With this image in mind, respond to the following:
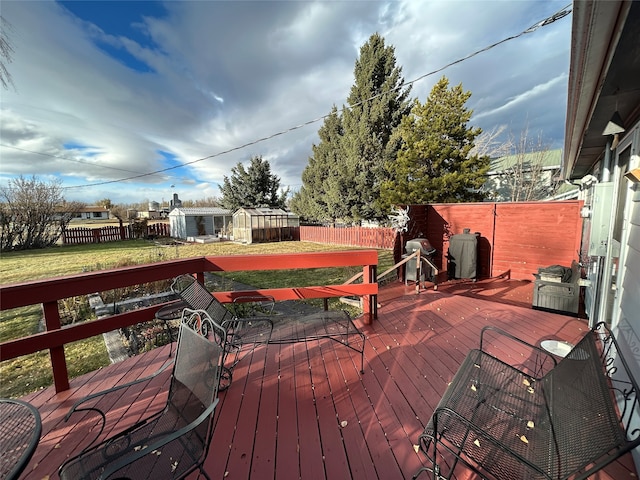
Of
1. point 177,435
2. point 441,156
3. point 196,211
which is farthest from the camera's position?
point 196,211

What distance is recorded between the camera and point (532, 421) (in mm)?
1525

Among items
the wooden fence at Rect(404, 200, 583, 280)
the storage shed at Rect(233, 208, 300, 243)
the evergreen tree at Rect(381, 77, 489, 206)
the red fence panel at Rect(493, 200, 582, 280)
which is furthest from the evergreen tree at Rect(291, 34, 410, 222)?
the red fence panel at Rect(493, 200, 582, 280)

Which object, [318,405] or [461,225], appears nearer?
[318,405]

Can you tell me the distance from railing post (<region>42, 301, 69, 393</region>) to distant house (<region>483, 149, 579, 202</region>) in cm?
1668

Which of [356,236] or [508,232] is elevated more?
[508,232]

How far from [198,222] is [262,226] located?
617cm

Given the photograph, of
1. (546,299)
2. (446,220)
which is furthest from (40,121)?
(546,299)

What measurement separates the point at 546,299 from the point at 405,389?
11.6ft

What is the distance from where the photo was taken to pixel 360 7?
18.8ft

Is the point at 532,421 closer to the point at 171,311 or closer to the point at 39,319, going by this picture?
the point at 171,311

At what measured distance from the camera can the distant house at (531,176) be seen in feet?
47.8

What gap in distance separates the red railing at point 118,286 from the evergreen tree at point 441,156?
9711 mm

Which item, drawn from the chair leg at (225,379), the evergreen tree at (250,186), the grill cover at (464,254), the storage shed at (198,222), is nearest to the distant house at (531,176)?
the grill cover at (464,254)

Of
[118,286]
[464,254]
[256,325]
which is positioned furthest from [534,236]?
[118,286]
